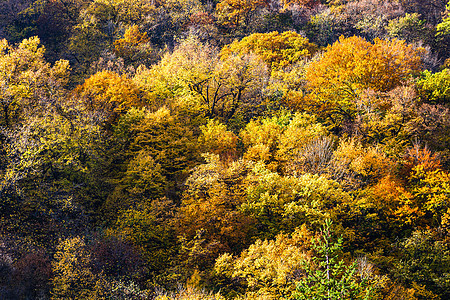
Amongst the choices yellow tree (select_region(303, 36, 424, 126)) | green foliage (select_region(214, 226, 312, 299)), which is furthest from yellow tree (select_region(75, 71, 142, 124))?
green foliage (select_region(214, 226, 312, 299))

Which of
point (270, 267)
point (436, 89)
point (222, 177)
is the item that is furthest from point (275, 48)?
point (270, 267)

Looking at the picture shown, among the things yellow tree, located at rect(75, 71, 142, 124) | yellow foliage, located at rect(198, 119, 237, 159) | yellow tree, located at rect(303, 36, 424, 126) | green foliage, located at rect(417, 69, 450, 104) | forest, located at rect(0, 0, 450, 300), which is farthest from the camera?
yellow tree, located at rect(303, 36, 424, 126)

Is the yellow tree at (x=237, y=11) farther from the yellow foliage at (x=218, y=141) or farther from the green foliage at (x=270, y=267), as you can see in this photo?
the green foliage at (x=270, y=267)

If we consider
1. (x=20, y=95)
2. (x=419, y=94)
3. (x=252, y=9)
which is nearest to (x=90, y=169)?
(x=20, y=95)

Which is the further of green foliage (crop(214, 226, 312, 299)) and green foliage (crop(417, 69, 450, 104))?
green foliage (crop(417, 69, 450, 104))

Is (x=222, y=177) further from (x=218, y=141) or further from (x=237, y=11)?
(x=237, y=11)

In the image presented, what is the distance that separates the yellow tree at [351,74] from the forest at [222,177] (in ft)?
0.68

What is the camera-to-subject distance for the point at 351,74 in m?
50.5

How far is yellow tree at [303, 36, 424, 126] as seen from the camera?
50125mm

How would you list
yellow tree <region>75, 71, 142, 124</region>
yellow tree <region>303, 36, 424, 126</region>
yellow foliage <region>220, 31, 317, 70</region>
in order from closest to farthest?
yellow tree <region>75, 71, 142, 124</region> < yellow tree <region>303, 36, 424, 126</region> < yellow foliage <region>220, 31, 317, 70</region>

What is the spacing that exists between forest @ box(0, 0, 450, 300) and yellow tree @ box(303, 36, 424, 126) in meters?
0.21

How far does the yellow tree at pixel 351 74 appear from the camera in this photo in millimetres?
50125

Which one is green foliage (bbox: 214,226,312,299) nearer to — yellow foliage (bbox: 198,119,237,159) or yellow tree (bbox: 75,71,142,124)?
yellow foliage (bbox: 198,119,237,159)

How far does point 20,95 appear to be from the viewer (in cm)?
4175
